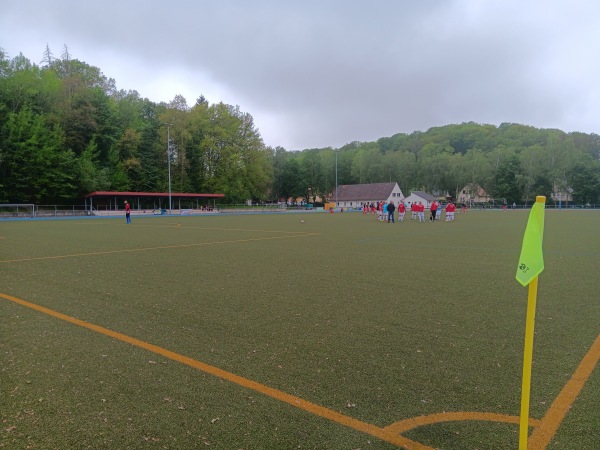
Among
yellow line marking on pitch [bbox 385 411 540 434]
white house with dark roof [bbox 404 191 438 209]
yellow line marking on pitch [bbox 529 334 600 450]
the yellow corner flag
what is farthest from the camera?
white house with dark roof [bbox 404 191 438 209]

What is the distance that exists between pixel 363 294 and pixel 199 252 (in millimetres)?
7404

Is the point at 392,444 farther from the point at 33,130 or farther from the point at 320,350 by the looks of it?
the point at 33,130

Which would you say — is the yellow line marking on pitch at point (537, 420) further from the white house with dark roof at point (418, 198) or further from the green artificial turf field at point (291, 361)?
the white house with dark roof at point (418, 198)

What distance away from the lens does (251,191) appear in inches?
2849

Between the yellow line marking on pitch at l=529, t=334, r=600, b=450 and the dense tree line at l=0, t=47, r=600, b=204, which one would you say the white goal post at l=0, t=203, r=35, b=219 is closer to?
the dense tree line at l=0, t=47, r=600, b=204

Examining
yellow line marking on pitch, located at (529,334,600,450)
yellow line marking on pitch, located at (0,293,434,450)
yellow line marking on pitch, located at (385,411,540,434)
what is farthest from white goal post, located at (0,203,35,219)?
yellow line marking on pitch, located at (529,334,600,450)

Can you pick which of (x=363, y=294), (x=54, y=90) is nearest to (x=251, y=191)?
(x=54, y=90)

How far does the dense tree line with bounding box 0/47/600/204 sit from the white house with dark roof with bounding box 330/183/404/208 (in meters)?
6.31

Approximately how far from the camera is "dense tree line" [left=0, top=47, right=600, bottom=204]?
4928 cm

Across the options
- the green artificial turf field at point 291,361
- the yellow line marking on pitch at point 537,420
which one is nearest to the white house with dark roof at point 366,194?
the green artificial turf field at point 291,361

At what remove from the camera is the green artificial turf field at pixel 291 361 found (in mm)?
2873

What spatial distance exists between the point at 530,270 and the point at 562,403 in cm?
168

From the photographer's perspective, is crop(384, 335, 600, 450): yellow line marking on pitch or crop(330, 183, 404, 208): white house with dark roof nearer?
crop(384, 335, 600, 450): yellow line marking on pitch

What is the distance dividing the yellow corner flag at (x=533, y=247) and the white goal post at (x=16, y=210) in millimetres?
49509
